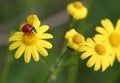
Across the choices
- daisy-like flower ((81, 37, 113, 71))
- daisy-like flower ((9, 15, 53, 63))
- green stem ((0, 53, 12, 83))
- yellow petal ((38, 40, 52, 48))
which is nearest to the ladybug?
daisy-like flower ((9, 15, 53, 63))

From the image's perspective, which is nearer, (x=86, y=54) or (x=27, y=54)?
(x=27, y=54)

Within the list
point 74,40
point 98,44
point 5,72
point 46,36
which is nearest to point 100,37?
point 98,44

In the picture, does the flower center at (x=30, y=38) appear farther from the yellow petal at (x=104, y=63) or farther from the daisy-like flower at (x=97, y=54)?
the yellow petal at (x=104, y=63)

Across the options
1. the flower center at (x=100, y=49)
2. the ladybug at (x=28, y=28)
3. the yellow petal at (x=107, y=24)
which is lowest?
the flower center at (x=100, y=49)

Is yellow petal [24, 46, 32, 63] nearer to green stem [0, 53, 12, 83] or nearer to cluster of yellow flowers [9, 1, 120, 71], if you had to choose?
cluster of yellow flowers [9, 1, 120, 71]

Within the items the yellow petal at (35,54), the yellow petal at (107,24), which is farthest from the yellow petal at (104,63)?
the yellow petal at (35,54)

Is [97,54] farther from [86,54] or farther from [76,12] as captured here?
[76,12]

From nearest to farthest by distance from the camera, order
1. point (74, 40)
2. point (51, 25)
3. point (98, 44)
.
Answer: point (74, 40), point (98, 44), point (51, 25)
